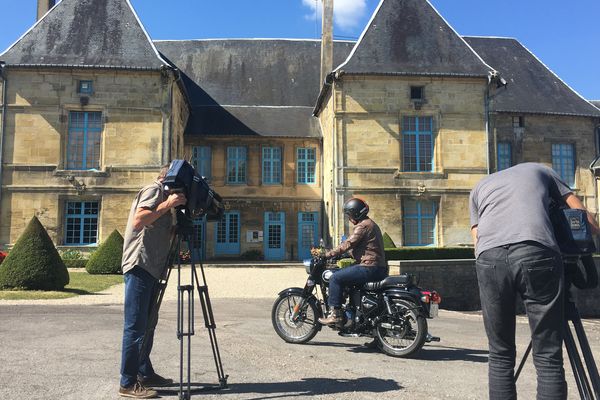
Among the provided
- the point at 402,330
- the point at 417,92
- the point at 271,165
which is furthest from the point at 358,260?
the point at 271,165

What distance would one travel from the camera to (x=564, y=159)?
23.4m

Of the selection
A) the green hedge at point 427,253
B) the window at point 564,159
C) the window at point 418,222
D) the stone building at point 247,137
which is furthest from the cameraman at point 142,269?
the window at point 564,159

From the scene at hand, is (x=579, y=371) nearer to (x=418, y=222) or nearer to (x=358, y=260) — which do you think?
(x=358, y=260)

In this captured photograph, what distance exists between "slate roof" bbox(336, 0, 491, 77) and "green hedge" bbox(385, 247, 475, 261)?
8481mm

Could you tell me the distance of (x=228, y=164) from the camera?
72.4ft

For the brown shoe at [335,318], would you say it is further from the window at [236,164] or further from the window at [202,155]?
the window at [202,155]

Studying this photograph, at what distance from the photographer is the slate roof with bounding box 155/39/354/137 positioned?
22.5 metres

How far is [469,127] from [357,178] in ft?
16.8

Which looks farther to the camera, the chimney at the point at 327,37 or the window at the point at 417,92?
the chimney at the point at 327,37

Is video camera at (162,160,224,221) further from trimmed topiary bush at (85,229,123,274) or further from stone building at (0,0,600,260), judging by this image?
stone building at (0,0,600,260)

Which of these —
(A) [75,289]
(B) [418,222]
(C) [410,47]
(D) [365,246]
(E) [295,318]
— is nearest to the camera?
(D) [365,246]

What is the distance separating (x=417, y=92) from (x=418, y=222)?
533 centimetres

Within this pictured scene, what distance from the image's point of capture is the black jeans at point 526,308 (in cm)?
242

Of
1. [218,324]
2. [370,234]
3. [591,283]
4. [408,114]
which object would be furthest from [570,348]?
[408,114]
